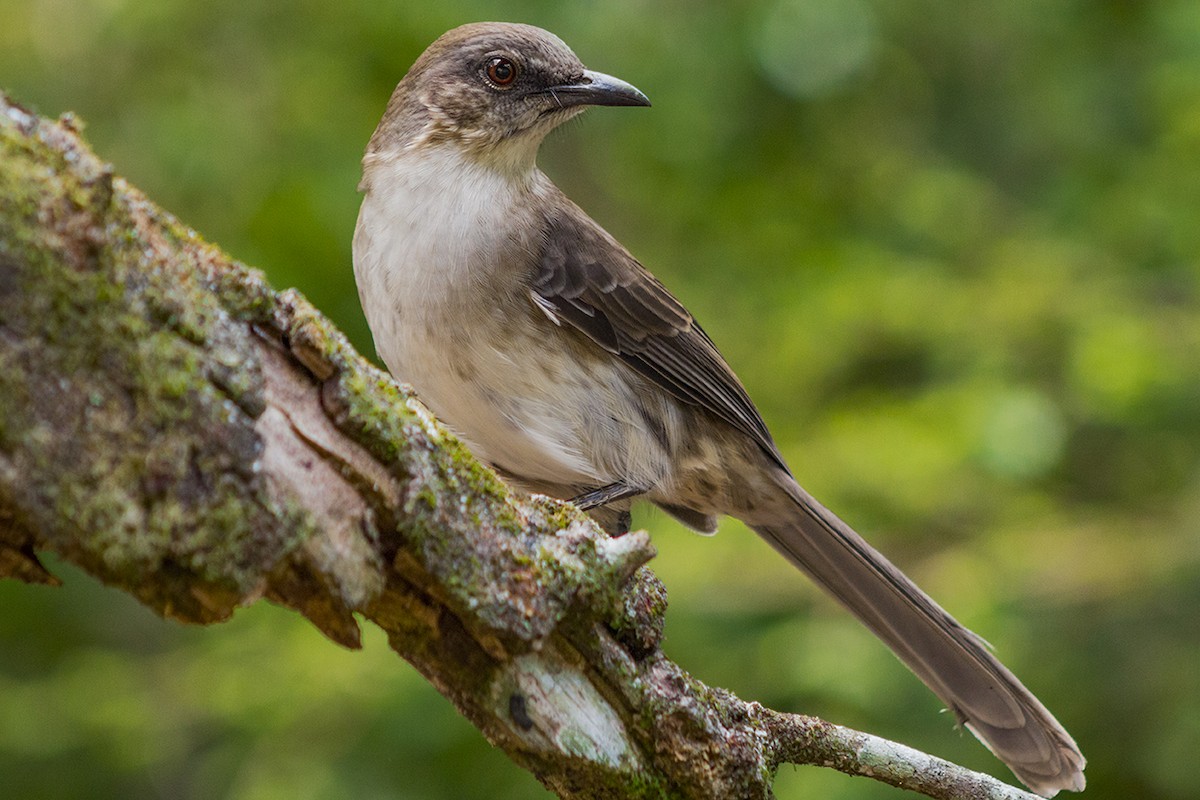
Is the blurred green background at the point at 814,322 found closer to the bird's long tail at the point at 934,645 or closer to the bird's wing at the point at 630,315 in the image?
the bird's long tail at the point at 934,645

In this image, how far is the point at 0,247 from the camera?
187cm

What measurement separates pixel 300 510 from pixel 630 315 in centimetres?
229

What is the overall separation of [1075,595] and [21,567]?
4447 millimetres

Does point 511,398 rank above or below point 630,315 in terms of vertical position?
below

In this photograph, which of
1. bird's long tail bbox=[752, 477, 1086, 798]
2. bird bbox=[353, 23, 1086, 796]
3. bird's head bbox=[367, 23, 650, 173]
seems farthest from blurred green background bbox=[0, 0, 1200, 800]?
bird's head bbox=[367, 23, 650, 173]

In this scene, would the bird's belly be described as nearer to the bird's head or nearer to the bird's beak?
the bird's head

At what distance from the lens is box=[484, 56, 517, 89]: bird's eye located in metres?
4.21

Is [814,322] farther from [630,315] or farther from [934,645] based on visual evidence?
[934,645]

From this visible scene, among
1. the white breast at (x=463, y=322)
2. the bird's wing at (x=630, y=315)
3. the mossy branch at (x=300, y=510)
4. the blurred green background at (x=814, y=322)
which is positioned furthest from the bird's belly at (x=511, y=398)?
the blurred green background at (x=814, y=322)

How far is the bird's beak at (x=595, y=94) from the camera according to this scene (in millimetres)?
4191

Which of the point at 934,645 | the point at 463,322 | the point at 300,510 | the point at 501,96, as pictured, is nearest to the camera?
the point at 300,510

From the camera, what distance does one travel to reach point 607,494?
13.0 ft

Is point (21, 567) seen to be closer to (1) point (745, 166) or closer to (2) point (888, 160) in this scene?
(1) point (745, 166)

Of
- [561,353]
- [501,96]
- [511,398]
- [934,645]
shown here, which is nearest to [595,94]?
[501,96]
